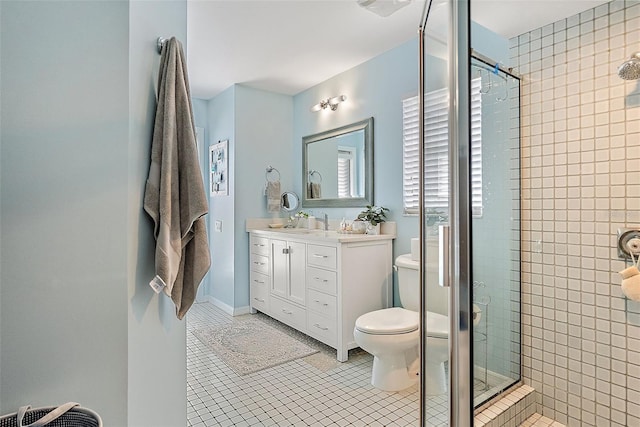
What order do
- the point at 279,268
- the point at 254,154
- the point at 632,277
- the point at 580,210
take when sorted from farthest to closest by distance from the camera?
the point at 254,154 → the point at 279,268 → the point at 580,210 → the point at 632,277

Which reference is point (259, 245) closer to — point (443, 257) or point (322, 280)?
point (322, 280)

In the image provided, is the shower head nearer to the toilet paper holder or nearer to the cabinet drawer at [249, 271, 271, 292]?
the toilet paper holder

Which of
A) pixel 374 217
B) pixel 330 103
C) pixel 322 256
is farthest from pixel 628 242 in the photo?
pixel 330 103

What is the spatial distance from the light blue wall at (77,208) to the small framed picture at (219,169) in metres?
2.58

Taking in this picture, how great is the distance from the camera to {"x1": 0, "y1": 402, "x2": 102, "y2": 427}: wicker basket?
94cm

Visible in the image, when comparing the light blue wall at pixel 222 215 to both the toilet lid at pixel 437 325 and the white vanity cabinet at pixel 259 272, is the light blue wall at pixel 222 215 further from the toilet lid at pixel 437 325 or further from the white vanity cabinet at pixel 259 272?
the toilet lid at pixel 437 325

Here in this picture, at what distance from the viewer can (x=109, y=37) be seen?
118 centimetres

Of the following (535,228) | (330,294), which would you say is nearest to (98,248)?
Result: (330,294)

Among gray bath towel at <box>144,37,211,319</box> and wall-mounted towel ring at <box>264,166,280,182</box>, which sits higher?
wall-mounted towel ring at <box>264,166,280,182</box>

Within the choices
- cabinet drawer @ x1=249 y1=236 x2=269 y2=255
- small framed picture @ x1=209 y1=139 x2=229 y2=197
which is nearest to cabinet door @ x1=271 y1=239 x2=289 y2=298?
cabinet drawer @ x1=249 y1=236 x2=269 y2=255

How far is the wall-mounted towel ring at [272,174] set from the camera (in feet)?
12.9

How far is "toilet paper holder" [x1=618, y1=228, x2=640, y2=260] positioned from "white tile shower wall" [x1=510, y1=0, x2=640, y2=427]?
0.09 ft

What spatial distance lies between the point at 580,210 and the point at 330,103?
7.70 feet

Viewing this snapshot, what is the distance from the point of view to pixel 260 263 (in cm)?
357
